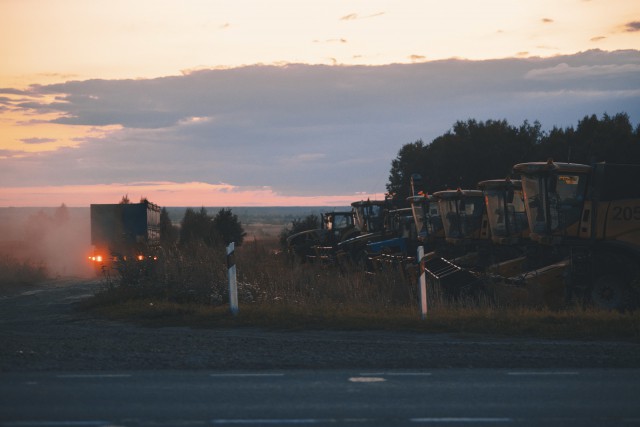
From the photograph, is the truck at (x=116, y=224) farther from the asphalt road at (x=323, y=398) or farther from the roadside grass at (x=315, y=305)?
the asphalt road at (x=323, y=398)

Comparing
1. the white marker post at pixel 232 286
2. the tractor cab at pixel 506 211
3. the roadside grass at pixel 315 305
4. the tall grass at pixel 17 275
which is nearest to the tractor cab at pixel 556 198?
the roadside grass at pixel 315 305

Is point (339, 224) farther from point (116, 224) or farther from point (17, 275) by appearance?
point (17, 275)

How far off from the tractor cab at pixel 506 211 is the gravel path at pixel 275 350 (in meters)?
10.4

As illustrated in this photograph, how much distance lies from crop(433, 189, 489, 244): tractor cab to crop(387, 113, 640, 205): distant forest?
65.9 ft

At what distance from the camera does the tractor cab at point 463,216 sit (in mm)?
27500

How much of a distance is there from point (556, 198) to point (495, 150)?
120 feet

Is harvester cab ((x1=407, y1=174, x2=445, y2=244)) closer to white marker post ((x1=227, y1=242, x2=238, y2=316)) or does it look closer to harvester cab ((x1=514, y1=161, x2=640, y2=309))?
harvester cab ((x1=514, y1=161, x2=640, y2=309))

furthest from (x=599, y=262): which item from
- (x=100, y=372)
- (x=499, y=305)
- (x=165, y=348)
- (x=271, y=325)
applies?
(x=100, y=372)

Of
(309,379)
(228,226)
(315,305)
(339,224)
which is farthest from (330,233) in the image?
(309,379)

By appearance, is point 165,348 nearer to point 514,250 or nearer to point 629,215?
point 629,215

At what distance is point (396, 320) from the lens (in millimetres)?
15594

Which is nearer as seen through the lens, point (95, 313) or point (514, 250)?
point (95, 313)

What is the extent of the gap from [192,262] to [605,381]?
44.7 feet

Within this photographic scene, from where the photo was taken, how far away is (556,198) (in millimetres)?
21109
